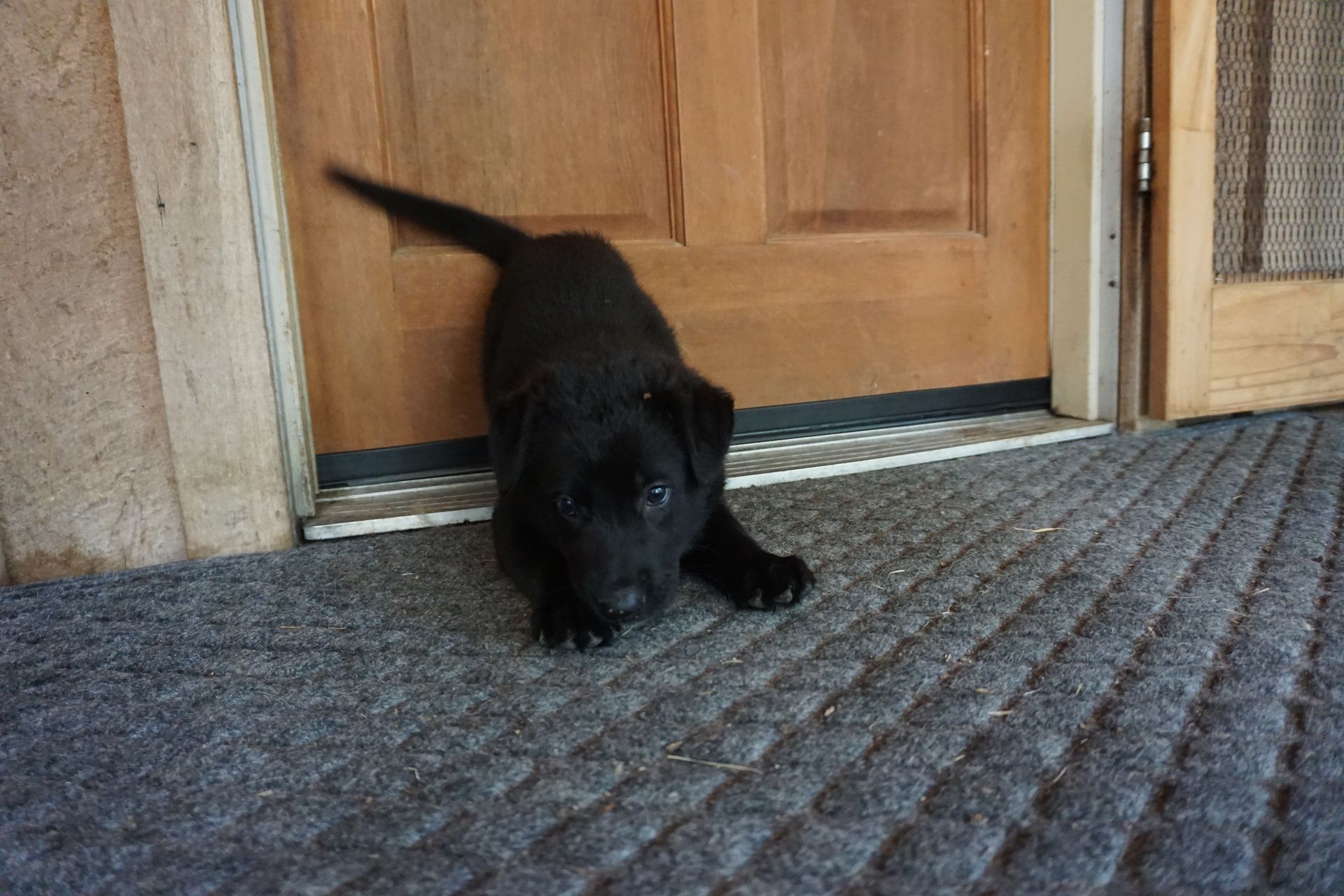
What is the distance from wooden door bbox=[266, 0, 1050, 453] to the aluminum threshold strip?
0.11 metres

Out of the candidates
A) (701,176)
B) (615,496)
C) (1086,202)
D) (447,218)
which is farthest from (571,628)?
Result: (1086,202)

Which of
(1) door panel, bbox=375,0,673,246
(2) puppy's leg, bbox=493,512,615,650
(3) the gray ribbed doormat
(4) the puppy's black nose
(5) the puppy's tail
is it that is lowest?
(3) the gray ribbed doormat

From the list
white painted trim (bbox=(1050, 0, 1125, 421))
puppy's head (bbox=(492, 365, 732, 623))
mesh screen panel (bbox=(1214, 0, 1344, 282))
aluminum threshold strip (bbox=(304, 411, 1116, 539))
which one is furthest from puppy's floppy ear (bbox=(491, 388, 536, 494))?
mesh screen panel (bbox=(1214, 0, 1344, 282))

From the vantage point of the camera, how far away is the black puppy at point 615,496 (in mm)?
1051

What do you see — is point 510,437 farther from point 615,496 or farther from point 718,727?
point 718,727

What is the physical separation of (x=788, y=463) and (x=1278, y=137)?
1413 millimetres

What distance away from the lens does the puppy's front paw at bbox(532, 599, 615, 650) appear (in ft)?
3.33

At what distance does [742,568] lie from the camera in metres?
1.18

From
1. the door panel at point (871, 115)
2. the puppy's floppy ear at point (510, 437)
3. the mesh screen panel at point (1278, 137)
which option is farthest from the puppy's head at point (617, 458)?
the mesh screen panel at point (1278, 137)

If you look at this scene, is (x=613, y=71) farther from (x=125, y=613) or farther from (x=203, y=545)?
(x=125, y=613)

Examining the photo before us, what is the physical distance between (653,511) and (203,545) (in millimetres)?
830

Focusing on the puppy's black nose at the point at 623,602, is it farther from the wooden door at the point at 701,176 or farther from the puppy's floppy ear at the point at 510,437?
the wooden door at the point at 701,176

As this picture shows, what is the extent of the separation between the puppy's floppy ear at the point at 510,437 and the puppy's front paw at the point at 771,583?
355mm

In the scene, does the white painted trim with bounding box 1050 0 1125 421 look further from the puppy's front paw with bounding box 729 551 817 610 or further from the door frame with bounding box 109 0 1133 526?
the puppy's front paw with bounding box 729 551 817 610
